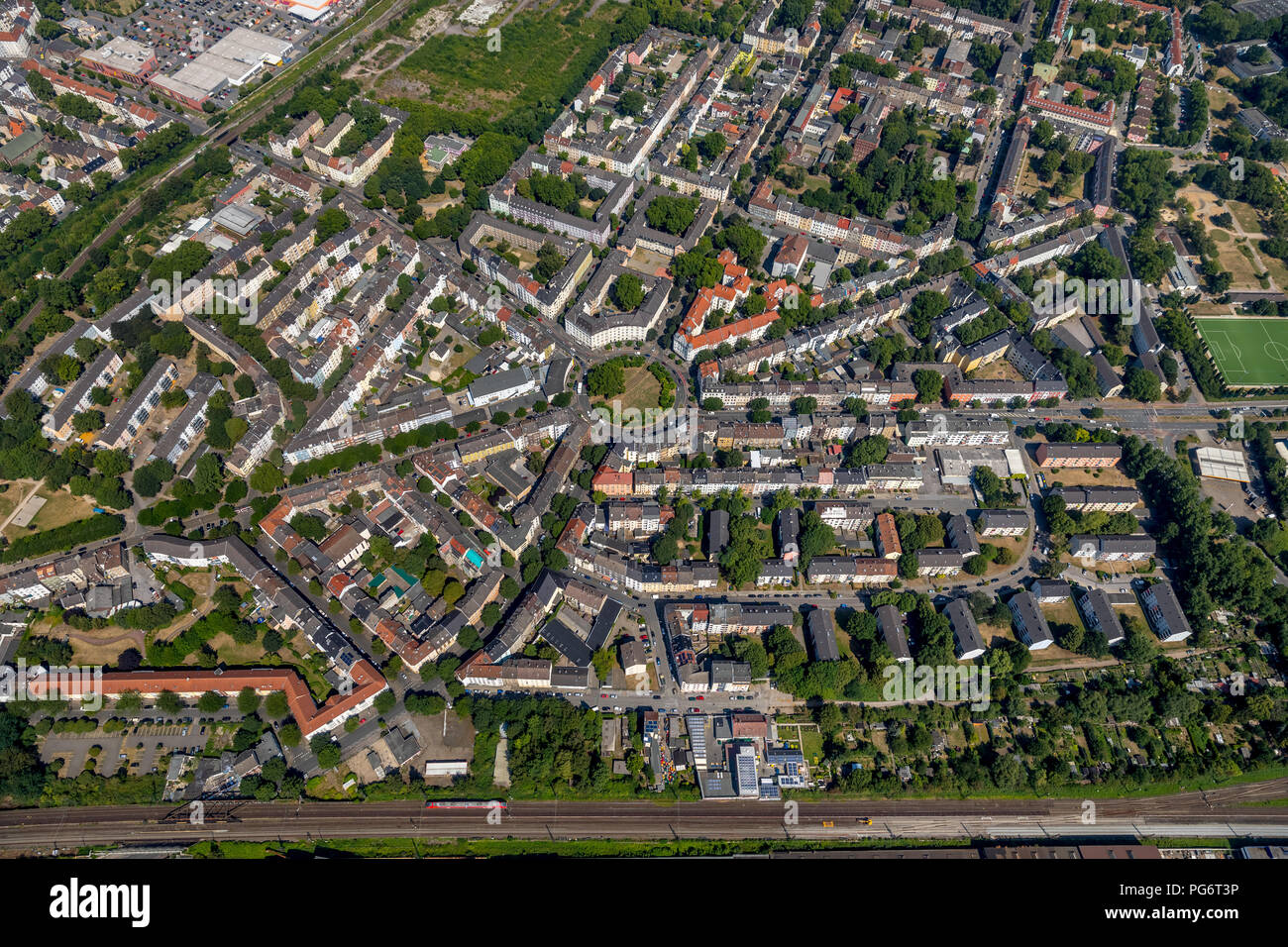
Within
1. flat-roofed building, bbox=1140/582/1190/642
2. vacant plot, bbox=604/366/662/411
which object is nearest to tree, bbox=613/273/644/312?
vacant plot, bbox=604/366/662/411

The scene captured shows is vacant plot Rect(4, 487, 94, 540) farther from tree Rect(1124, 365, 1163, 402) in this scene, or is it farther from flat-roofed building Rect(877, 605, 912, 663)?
tree Rect(1124, 365, 1163, 402)

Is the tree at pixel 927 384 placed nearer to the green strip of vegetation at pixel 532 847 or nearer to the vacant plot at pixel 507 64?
the green strip of vegetation at pixel 532 847

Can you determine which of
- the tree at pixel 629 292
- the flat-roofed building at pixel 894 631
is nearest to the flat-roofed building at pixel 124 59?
the tree at pixel 629 292

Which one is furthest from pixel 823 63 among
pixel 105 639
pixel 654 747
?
pixel 105 639

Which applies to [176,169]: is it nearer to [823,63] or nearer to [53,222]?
[53,222]

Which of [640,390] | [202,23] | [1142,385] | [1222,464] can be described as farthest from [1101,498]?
[202,23]

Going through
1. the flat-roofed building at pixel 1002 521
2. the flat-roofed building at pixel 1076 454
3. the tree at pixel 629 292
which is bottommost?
the flat-roofed building at pixel 1002 521
